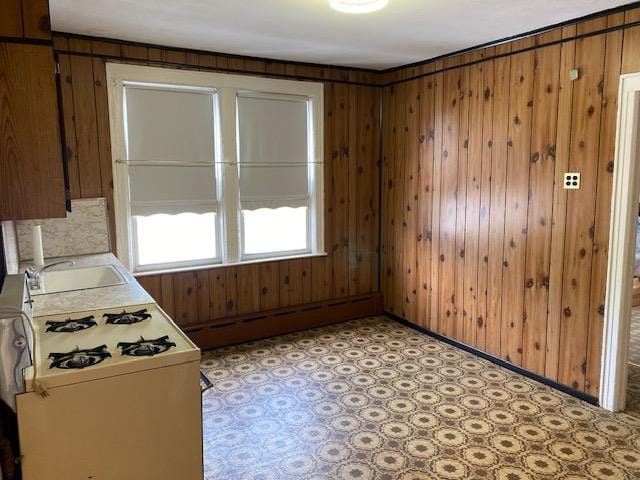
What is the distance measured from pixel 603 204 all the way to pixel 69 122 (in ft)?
12.3

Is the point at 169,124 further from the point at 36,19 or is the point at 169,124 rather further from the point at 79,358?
the point at 79,358

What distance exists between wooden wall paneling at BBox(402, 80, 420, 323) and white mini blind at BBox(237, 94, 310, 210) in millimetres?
974

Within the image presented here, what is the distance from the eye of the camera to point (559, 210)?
333 cm

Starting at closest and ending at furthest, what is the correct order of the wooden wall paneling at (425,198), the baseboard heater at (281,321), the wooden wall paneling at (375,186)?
the baseboard heater at (281,321)
the wooden wall paneling at (425,198)
the wooden wall paneling at (375,186)

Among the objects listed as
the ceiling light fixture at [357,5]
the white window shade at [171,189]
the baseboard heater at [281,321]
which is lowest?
the baseboard heater at [281,321]

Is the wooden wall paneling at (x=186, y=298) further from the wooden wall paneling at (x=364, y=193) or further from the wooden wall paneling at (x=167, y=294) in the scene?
the wooden wall paneling at (x=364, y=193)

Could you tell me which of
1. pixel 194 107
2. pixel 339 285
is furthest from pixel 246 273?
pixel 194 107

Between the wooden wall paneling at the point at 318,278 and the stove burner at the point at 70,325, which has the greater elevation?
the stove burner at the point at 70,325

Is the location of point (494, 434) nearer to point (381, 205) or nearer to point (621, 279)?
point (621, 279)

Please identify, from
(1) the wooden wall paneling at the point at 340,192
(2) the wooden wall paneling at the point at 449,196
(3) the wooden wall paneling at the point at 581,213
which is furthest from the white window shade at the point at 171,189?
(3) the wooden wall paneling at the point at 581,213

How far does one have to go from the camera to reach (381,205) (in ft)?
16.7

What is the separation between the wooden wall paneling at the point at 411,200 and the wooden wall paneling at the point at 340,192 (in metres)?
0.58

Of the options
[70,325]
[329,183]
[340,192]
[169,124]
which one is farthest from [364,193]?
[70,325]

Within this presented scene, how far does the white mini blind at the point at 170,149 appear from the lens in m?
3.82
